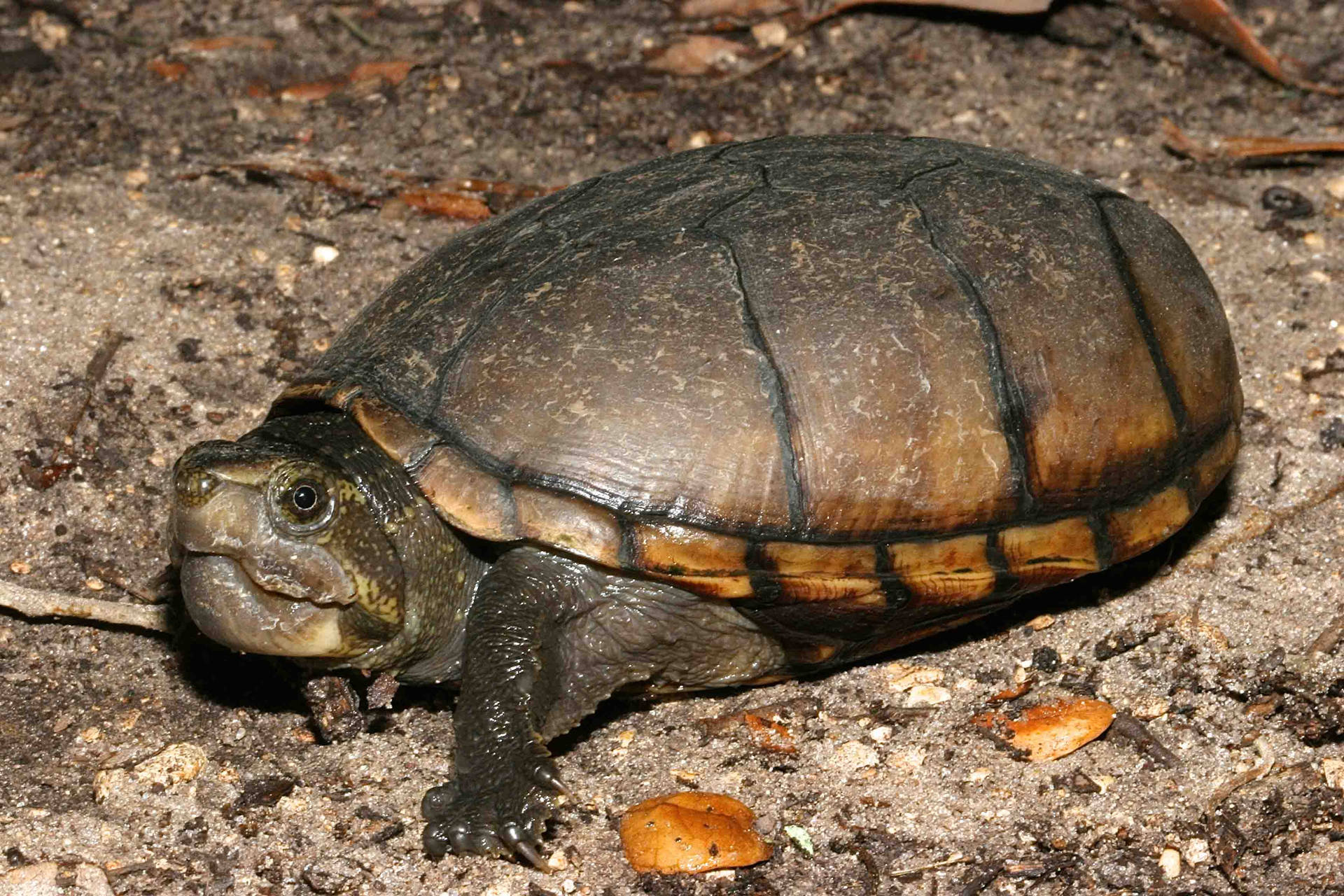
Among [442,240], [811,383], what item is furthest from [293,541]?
[442,240]

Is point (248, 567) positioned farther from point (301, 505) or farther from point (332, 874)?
point (332, 874)

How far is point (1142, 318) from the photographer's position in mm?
3682

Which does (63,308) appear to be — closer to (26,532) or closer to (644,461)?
(26,532)

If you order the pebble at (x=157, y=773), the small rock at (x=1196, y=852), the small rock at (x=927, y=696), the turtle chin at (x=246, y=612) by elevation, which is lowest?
the pebble at (x=157, y=773)

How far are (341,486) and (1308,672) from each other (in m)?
2.56

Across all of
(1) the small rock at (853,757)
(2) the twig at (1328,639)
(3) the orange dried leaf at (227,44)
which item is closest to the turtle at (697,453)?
(1) the small rock at (853,757)

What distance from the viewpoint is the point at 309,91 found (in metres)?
5.93

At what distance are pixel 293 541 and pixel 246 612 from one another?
20 cm

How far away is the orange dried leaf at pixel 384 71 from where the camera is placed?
599 centimetres

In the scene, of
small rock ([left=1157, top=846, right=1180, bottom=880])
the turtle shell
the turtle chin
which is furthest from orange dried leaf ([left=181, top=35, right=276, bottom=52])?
small rock ([left=1157, top=846, right=1180, bottom=880])

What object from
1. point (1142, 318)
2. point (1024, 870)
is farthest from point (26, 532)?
point (1142, 318)

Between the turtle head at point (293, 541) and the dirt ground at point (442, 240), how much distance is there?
44 cm

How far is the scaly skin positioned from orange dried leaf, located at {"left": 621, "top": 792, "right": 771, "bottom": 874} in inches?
9.6

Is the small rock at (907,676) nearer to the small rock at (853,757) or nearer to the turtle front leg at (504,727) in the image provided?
the small rock at (853,757)
